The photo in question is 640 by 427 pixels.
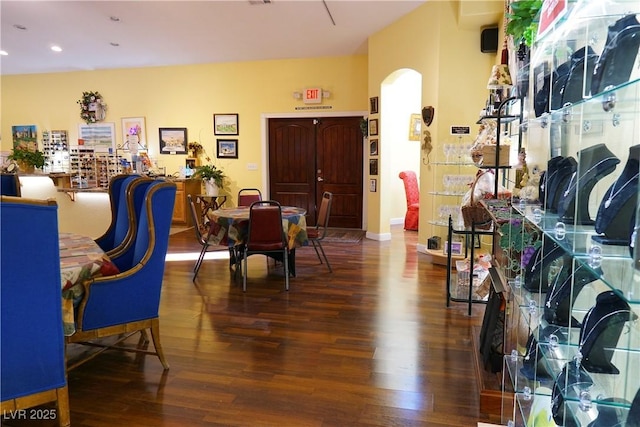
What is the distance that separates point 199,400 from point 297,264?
309 cm

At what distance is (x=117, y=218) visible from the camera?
3.48 metres

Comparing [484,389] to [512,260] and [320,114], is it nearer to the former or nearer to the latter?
[512,260]

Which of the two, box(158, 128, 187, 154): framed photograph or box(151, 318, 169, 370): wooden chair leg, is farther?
box(158, 128, 187, 154): framed photograph

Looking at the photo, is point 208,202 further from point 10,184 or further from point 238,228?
point 10,184

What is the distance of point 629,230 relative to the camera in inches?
30.7

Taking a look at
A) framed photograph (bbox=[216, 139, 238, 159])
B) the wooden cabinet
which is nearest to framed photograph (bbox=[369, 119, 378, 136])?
framed photograph (bbox=[216, 139, 238, 159])

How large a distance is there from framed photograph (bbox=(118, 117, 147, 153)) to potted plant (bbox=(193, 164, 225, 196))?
1528 mm

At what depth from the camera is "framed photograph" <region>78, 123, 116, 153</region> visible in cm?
905

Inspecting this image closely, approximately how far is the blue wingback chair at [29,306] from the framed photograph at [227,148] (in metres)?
6.80

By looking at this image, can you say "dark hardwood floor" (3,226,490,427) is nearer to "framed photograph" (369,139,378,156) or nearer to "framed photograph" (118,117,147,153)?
"framed photograph" (369,139,378,156)

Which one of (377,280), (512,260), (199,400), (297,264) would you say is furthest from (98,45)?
(512,260)

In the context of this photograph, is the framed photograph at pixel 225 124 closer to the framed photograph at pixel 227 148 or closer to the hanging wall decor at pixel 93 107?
the framed photograph at pixel 227 148

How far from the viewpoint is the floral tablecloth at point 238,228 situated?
4.41 meters

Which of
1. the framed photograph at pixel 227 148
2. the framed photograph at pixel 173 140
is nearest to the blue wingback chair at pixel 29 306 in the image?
the framed photograph at pixel 227 148
